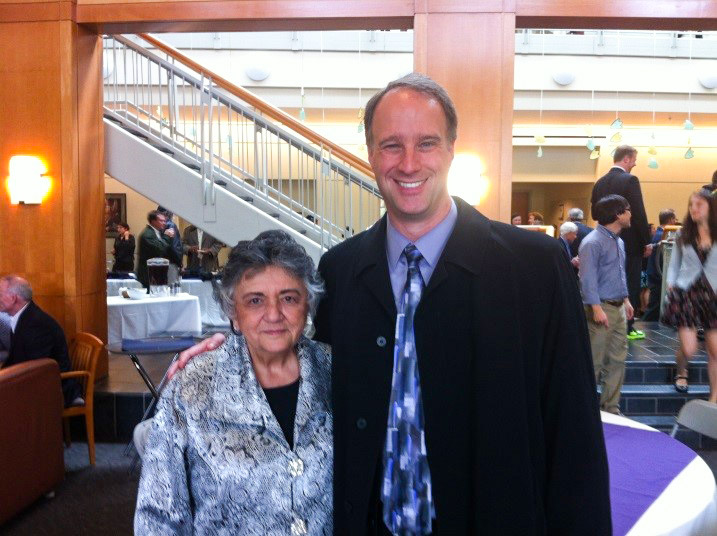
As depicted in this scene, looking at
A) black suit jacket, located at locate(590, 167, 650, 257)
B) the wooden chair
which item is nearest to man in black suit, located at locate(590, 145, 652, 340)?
black suit jacket, located at locate(590, 167, 650, 257)

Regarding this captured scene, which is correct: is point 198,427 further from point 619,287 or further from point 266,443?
point 619,287

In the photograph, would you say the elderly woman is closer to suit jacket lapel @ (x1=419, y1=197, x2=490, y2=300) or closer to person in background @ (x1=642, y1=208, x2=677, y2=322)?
suit jacket lapel @ (x1=419, y1=197, x2=490, y2=300)

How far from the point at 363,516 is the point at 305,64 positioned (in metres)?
10.9

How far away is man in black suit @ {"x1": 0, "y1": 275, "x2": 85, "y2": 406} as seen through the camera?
454 centimetres

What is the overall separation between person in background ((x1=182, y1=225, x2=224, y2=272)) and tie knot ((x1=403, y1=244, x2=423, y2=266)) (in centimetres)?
851

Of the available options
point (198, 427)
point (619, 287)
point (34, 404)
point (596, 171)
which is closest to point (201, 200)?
point (34, 404)

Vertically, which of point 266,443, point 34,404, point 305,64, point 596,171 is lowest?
point 34,404

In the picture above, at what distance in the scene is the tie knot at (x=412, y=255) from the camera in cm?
150

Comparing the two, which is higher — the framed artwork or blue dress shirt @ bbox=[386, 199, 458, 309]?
the framed artwork

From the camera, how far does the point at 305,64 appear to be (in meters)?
11.5

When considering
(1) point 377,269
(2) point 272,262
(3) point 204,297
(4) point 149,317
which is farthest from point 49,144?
(1) point 377,269

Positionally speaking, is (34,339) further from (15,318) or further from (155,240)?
(155,240)

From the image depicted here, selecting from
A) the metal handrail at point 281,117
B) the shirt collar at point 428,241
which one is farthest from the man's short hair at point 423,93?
the metal handrail at point 281,117

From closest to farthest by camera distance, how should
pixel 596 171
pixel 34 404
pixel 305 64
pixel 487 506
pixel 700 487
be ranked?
pixel 487 506 → pixel 700 487 → pixel 34 404 → pixel 305 64 → pixel 596 171
